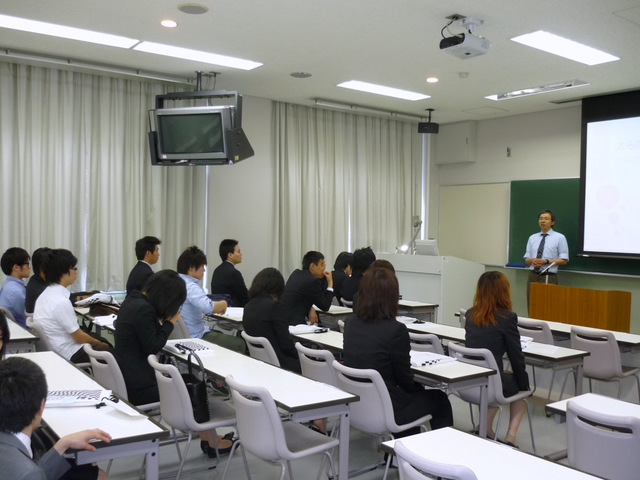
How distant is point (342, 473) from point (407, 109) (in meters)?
6.75

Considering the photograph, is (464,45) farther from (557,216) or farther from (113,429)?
(557,216)

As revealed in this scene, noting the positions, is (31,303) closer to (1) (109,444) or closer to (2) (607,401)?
(1) (109,444)

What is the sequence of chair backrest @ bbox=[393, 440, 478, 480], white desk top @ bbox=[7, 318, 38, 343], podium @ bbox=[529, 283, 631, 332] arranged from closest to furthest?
1. chair backrest @ bbox=[393, 440, 478, 480]
2. white desk top @ bbox=[7, 318, 38, 343]
3. podium @ bbox=[529, 283, 631, 332]

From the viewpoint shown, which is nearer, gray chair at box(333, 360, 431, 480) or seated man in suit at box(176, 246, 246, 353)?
gray chair at box(333, 360, 431, 480)

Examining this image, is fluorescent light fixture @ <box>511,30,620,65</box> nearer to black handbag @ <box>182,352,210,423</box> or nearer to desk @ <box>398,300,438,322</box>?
desk @ <box>398,300,438,322</box>

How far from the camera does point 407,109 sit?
8844 mm

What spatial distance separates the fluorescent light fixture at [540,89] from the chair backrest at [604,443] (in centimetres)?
544

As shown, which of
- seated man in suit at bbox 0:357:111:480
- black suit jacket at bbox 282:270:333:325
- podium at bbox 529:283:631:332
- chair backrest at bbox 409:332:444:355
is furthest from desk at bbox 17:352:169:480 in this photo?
podium at bbox 529:283:631:332

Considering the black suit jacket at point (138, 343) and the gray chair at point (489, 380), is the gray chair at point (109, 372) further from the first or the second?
the gray chair at point (489, 380)

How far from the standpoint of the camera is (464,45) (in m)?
4.79

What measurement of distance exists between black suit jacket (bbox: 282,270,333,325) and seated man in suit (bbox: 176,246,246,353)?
1.89 ft

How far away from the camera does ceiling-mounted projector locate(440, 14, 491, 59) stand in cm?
478

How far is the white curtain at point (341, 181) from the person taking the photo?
27.8ft

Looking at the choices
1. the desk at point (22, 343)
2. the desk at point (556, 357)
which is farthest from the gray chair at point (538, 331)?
the desk at point (22, 343)
